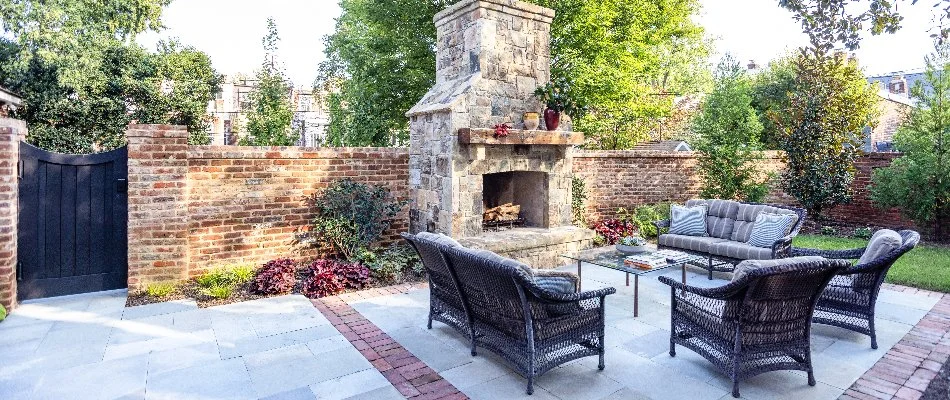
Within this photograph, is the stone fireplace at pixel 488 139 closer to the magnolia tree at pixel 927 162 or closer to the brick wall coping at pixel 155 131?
the brick wall coping at pixel 155 131

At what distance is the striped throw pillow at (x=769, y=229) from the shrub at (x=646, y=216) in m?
2.73

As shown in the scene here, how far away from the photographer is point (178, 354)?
408 centimetres

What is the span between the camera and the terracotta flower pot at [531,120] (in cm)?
710

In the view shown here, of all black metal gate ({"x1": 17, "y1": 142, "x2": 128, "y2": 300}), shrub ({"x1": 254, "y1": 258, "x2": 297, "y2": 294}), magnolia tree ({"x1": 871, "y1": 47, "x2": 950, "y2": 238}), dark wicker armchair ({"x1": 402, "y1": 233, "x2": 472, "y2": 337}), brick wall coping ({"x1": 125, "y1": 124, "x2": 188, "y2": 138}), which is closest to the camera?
dark wicker armchair ({"x1": 402, "y1": 233, "x2": 472, "y2": 337})

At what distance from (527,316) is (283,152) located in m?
4.48

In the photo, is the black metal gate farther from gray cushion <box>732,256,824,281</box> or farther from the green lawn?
the green lawn

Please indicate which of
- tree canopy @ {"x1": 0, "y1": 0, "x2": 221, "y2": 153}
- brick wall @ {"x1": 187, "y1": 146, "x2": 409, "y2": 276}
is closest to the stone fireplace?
brick wall @ {"x1": 187, "y1": 146, "x2": 409, "y2": 276}

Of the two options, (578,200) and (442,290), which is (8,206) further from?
(578,200)

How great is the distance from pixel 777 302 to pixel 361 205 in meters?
4.94

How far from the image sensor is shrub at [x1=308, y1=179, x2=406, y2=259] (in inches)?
268

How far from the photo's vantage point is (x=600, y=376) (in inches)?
145

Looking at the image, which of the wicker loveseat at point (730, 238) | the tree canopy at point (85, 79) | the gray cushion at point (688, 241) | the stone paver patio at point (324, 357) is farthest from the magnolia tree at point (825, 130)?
the tree canopy at point (85, 79)

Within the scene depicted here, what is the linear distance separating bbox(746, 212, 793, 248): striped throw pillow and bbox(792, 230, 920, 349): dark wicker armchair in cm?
187

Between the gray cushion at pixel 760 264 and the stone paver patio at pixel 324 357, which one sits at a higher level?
the gray cushion at pixel 760 264
